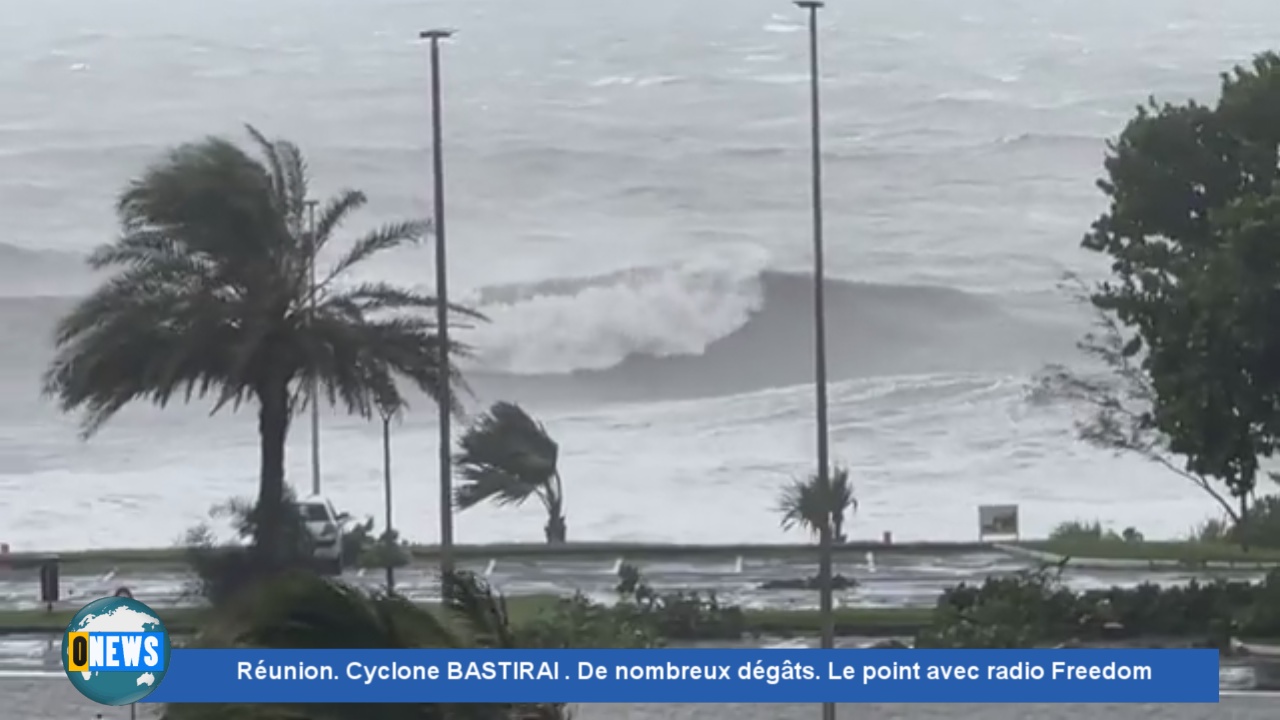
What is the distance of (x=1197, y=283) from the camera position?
18.5 meters

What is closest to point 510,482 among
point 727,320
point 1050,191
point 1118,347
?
point 1118,347

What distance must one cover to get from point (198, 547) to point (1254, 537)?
11561 mm

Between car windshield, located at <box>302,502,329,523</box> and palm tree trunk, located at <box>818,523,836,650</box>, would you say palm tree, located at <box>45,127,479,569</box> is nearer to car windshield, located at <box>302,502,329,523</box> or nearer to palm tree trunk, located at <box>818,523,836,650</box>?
car windshield, located at <box>302,502,329,523</box>

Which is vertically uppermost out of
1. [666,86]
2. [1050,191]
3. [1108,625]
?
[666,86]

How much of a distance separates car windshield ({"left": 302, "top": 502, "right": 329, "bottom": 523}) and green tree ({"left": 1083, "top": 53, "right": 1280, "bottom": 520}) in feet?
26.2

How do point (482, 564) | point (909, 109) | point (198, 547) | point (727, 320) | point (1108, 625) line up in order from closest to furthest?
point (1108, 625) → point (198, 547) → point (482, 564) → point (727, 320) → point (909, 109)

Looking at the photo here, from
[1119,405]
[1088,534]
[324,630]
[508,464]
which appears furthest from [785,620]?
[324,630]

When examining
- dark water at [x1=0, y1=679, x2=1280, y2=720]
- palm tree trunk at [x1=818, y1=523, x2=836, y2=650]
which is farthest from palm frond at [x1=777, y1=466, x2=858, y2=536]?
dark water at [x1=0, y1=679, x2=1280, y2=720]

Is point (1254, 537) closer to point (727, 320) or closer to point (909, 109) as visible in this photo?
point (727, 320)

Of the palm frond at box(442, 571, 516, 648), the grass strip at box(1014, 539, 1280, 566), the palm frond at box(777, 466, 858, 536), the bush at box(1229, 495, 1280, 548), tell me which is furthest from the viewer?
the bush at box(1229, 495, 1280, 548)

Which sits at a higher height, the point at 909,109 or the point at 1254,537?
the point at 909,109

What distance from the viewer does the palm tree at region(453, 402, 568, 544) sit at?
22.2 meters

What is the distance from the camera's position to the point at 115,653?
359 inches

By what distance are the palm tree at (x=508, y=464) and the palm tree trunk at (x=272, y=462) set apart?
3910 mm
